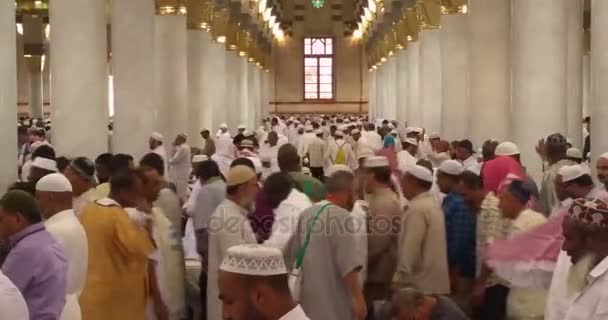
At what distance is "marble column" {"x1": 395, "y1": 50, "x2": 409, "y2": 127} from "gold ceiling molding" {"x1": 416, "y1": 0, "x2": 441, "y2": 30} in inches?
227

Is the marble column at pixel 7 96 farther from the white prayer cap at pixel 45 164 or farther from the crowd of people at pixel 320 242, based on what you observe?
the white prayer cap at pixel 45 164

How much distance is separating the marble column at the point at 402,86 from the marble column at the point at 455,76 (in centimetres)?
1057

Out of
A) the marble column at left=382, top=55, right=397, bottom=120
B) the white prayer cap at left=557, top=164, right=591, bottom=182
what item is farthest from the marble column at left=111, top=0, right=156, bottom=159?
the marble column at left=382, top=55, right=397, bottom=120

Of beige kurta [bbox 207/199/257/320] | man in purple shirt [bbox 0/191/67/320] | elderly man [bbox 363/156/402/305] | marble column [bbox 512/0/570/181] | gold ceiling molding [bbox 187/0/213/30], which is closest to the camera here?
man in purple shirt [bbox 0/191/67/320]

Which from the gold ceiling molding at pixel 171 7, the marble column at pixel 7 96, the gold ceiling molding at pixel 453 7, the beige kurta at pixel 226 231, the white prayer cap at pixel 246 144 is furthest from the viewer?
the gold ceiling molding at pixel 453 7

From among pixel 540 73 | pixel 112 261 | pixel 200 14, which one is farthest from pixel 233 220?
pixel 200 14

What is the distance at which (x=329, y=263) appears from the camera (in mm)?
6945

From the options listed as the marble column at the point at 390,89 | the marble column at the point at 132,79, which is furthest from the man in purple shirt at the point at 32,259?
the marble column at the point at 390,89

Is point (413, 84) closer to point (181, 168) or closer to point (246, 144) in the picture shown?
point (181, 168)

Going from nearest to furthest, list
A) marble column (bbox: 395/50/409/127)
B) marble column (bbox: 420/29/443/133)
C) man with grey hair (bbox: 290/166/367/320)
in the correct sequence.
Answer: man with grey hair (bbox: 290/166/367/320)
marble column (bbox: 420/29/443/133)
marble column (bbox: 395/50/409/127)

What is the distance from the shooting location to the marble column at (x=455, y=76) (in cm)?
2172

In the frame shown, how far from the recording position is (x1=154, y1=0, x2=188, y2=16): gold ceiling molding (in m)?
20.3

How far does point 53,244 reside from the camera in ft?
18.3

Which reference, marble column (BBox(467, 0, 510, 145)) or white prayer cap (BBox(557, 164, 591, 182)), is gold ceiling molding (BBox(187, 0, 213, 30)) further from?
white prayer cap (BBox(557, 164, 591, 182))
